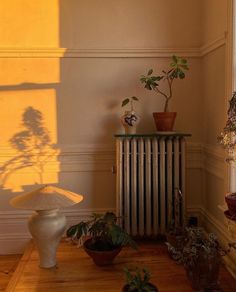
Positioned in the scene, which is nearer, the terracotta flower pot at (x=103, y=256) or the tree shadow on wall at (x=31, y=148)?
the terracotta flower pot at (x=103, y=256)

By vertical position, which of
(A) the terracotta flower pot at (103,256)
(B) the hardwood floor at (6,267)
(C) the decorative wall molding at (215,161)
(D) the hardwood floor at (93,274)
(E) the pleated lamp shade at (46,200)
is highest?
(C) the decorative wall molding at (215,161)

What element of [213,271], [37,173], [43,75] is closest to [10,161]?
[37,173]

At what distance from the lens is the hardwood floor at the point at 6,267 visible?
8.31ft

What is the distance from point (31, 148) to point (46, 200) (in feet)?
2.69

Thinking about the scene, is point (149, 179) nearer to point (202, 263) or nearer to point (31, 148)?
point (202, 263)

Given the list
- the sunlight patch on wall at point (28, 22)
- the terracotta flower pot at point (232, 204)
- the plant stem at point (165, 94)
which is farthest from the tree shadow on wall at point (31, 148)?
the terracotta flower pot at point (232, 204)

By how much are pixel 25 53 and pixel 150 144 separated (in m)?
1.37

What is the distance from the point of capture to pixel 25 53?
9.56 feet

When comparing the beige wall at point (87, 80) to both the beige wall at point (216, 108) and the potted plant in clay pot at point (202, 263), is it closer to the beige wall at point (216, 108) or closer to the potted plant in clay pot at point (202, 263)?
the beige wall at point (216, 108)

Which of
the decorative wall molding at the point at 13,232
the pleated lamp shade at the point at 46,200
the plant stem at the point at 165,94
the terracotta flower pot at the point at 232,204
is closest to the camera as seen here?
the terracotta flower pot at the point at 232,204

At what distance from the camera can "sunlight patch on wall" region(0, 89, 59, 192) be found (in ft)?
9.66

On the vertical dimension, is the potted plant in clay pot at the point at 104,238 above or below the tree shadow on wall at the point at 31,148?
below

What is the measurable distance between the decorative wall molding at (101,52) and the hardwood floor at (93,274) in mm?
1696

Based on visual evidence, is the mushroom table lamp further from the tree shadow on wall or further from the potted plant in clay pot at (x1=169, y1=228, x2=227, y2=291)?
the potted plant in clay pot at (x1=169, y1=228, x2=227, y2=291)
